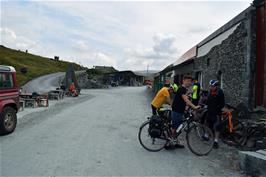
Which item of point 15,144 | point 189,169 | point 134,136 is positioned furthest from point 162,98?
point 15,144

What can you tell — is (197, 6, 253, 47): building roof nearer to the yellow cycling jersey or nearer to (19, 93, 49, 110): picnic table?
the yellow cycling jersey

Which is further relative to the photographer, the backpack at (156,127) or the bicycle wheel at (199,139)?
the backpack at (156,127)

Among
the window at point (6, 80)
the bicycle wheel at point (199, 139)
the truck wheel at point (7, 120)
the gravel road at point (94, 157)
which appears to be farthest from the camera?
the window at point (6, 80)

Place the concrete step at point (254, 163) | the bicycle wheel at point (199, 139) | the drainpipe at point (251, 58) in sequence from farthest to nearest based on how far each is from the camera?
1. the drainpipe at point (251, 58)
2. the bicycle wheel at point (199, 139)
3. the concrete step at point (254, 163)

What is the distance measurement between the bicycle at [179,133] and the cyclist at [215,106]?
1.49 ft

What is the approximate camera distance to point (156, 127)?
6980mm

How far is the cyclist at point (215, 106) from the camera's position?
292 inches

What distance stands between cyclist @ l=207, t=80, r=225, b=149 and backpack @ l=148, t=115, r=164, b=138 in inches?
58.6

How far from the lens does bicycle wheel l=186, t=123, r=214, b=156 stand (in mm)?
6730

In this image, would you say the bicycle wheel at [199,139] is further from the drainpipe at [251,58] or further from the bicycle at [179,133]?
the drainpipe at [251,58]

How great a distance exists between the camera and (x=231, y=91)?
36.1ft

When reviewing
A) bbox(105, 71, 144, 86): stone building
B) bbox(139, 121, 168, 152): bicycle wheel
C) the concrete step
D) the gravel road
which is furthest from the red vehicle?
bbox(105, 71, 144, 86): stone building

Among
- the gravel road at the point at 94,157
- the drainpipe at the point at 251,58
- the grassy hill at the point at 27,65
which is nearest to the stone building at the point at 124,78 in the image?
the grassy hill at the point at 27,65

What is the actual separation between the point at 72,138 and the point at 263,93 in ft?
19.2
